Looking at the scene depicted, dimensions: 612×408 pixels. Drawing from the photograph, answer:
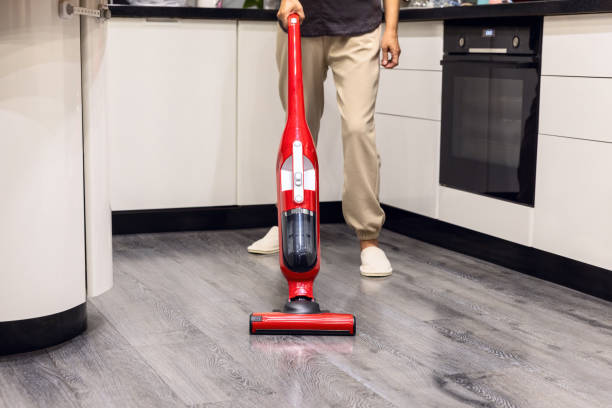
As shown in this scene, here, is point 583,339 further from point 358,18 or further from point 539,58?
point 358,18

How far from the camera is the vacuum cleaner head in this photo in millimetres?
2039

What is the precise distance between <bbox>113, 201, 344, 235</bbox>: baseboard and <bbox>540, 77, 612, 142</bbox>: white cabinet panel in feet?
3.87

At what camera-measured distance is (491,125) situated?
2.83 meters

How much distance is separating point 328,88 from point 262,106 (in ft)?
0.94

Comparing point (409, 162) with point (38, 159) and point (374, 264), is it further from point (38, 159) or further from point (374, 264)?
point (38, 159)

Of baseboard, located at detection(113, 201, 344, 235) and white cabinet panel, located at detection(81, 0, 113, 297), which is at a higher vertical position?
white cabinet panel, located at detection(81, 0, 113, 297)

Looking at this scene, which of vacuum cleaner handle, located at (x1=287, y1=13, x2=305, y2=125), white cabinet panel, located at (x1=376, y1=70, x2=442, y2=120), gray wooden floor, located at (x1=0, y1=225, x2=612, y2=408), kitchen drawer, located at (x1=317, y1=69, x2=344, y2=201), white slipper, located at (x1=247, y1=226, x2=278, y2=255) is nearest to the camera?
gray wooden floor, located at (x1=0, y1=225, x2=612, y2=408)

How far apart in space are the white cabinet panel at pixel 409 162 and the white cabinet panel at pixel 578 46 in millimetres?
630

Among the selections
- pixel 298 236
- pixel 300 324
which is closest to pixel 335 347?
pixel 300 324

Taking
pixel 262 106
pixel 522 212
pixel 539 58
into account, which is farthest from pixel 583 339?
pixel 262 106

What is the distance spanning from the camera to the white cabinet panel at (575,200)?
2.38 metres

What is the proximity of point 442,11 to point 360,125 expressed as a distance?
1.98 ft

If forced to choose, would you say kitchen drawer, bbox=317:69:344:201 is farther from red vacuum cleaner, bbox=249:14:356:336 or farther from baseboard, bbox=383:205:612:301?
red vacuum cleaner, bbox=249:14:356:336

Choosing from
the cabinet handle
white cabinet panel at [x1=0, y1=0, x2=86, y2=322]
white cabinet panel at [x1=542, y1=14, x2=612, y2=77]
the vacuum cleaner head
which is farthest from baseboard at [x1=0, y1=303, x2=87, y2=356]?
white cabinet panel at [x1=542, y1=14, x2=612, y2=77]
